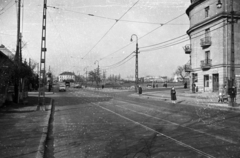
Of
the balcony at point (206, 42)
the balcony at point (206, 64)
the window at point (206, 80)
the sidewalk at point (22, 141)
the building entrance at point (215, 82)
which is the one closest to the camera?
the sidewalk at point (22, 141)

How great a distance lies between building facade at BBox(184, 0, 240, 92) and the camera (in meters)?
26.6

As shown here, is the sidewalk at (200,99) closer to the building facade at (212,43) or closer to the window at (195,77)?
the building facade at (212,43)

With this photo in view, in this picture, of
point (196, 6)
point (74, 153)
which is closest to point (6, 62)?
point (74, 153)

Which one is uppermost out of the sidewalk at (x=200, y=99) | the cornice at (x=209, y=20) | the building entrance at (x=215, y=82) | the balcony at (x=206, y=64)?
the cornice at (x=209, y=20)

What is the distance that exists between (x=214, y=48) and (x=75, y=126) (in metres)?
26.0

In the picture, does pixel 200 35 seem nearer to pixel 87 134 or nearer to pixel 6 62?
pixel 6 62

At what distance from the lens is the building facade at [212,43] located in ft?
87.3

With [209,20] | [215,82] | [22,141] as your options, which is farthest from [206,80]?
[22,141]

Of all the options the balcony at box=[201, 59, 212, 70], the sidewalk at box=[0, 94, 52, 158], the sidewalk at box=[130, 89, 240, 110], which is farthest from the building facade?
the sidewalk at box=[0, 94, 52, 158]

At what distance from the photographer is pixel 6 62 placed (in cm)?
1380

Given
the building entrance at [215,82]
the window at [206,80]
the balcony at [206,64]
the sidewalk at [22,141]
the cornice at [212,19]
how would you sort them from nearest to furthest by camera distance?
the sidewalk at [22,141] < the cornice at [212,19] < the building entrance at [215,82] < the balcony at [206,64] < the window at [206,80]

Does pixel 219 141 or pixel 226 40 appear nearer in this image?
pixel 219 141

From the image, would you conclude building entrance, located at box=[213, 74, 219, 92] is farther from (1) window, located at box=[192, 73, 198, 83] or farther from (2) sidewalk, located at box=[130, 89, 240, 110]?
(1) window, located at box=[192, 73, 198, 83]

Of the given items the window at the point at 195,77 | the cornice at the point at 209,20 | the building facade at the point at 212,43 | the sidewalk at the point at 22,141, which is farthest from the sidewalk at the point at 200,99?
the sidewalk at the point at 22,141
